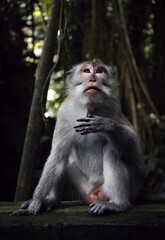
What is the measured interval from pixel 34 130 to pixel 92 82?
1163 mm

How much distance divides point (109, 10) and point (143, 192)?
432 centimetres

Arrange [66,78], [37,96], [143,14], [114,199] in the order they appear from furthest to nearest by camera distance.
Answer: [143,14] < [37,96] < [66,78] < [114,199]

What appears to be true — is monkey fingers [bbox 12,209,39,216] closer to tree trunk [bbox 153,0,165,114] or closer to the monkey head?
the monkey head

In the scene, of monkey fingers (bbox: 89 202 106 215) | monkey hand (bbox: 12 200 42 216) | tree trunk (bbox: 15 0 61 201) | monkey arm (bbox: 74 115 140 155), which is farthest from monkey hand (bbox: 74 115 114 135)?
tree trunk (bbox: 15 0 61 201)

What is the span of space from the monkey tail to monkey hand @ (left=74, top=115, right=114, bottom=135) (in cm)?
97

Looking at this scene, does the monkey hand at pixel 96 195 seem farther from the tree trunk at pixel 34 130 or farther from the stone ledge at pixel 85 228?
the tree trunk at pixel 34 130

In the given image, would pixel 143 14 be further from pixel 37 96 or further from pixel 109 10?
pixel 37 96

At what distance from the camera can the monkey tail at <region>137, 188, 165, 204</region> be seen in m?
4.69

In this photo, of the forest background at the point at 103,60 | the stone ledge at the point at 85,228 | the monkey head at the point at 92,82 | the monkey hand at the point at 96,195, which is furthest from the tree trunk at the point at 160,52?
the stone ledge at the point at 85,228

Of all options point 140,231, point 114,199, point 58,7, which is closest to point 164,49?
point 58,7

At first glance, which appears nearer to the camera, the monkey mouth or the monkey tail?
the monkey mouth

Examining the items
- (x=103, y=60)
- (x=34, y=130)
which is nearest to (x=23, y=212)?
(x=34, y=130)

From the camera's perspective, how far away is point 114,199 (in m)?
4.28

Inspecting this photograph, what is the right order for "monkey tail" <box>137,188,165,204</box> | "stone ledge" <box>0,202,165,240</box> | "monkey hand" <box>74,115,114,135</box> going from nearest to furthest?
"stone ledge" <box>0,202,165,240</box>, "monkey hand" <box>74,115,114,135</box>, "monkey tail" <box>137,188,165,204</box>
